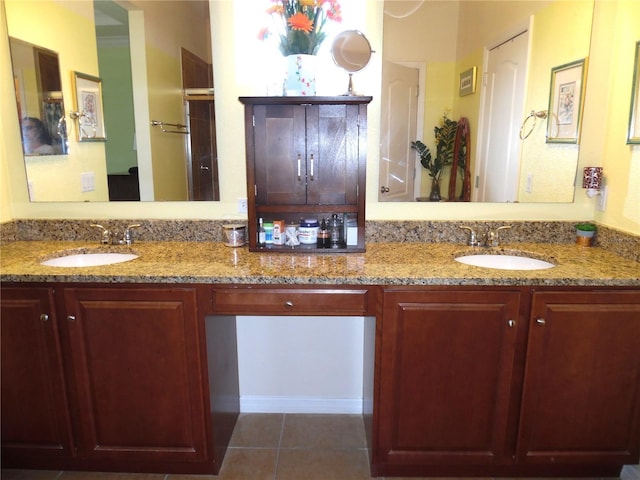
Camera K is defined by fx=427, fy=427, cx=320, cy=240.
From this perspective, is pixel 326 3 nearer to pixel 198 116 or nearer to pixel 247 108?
pixel 247 108

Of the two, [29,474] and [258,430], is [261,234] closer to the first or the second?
[258,430]

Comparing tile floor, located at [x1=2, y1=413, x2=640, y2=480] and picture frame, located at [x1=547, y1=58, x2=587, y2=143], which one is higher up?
picture frame, located at [x1=547, y1=58, x2=587, y2=143]

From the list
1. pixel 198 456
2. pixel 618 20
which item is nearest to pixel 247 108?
pixel 198 456

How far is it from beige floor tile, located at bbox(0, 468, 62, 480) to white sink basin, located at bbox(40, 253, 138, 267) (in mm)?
870

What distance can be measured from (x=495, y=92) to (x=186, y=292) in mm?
1629

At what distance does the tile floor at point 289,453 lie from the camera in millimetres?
1779

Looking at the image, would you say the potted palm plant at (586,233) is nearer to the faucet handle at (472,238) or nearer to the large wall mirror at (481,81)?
the large wall mirror at (481,81)

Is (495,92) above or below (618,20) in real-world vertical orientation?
below

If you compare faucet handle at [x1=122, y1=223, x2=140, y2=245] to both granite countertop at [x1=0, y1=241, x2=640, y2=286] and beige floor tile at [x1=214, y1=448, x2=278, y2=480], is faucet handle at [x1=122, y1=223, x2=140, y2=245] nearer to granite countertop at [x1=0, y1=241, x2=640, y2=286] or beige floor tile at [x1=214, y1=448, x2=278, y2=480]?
granite countertop at [x1=0, y1=241, x2=640, y2=286]

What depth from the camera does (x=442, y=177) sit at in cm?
202

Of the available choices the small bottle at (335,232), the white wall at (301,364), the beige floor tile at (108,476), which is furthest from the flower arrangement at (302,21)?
the beige floor tile at (108,476)

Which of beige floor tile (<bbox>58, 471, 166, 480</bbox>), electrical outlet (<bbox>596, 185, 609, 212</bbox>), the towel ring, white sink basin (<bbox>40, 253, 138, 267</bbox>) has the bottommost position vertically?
beige floor tile (<bbox>58, 471, 166, 480</bbox>)

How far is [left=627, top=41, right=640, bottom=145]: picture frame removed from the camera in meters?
1.73

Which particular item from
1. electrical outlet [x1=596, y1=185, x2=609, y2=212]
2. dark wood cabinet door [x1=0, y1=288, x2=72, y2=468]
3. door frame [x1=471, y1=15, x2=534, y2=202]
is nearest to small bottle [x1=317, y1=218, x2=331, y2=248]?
door frame [x1=471, y1=15, x2=534, y2=202]
